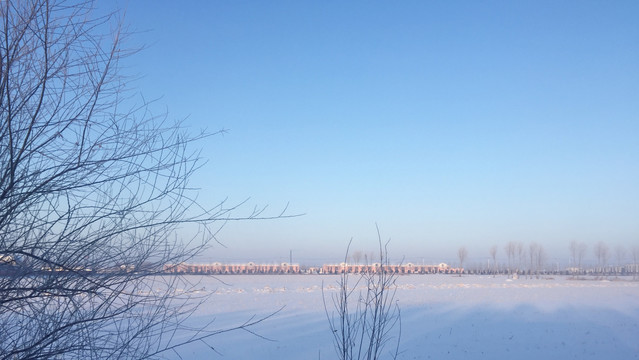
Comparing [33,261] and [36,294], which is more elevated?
[33,261]

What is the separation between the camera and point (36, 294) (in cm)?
260

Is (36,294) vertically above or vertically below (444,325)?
above

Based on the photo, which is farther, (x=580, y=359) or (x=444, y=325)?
(x=444, y=325)

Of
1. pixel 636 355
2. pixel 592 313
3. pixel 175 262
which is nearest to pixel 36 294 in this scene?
pixel 175 262

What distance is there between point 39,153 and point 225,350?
11.8 metres

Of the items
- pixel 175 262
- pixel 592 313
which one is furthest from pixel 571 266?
pixel 175 262

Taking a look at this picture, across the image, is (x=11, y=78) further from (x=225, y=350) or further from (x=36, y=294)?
(x=225, y=350)

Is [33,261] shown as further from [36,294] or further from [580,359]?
[580,359]

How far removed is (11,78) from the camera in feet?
8.84

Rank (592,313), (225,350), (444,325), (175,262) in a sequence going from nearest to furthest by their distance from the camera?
(175,262) < (225,350) < (444,325) < (592,313)

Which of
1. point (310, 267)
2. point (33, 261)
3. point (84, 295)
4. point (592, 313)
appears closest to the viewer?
point (33, 261)

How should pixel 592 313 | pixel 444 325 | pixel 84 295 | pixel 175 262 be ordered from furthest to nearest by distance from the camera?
pixel 592 313, pixel 444 325, pixel 175 262, pixel 84 295

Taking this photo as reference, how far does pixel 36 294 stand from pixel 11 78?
1.11 m

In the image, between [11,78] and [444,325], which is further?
[444,325]
